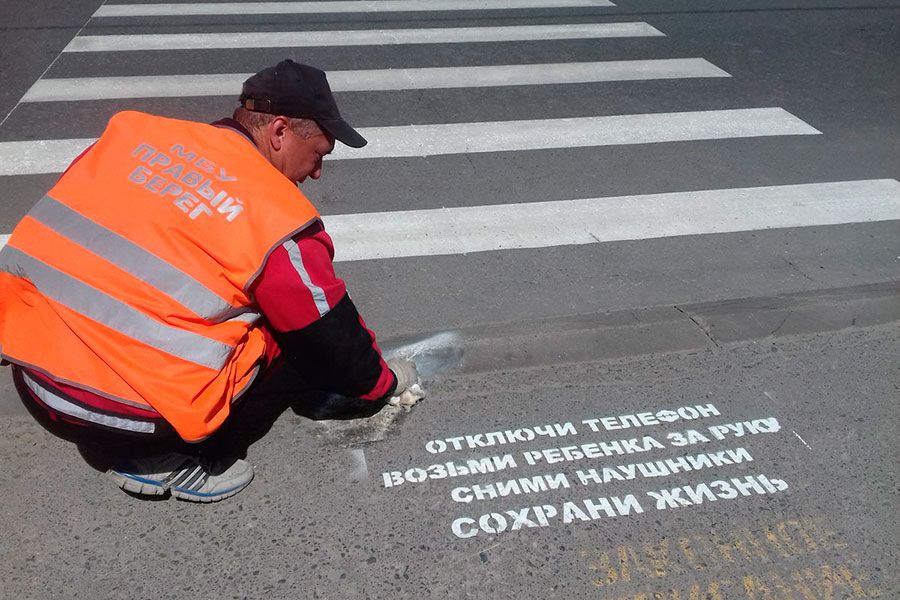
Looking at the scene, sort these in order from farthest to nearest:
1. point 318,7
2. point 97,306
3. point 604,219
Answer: point 318,7
point 604,219
point 97,306

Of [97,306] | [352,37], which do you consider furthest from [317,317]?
[352,37]

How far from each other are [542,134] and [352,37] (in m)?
2.73

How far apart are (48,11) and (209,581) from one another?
7498 millimetres

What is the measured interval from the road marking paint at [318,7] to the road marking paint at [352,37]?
736 millimetres

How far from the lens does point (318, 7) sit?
8859mm

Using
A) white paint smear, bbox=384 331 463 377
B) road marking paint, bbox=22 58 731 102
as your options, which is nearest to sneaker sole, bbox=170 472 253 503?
white paint smear, bbox=384 331 463 377

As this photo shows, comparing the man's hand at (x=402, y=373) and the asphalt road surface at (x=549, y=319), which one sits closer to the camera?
the asphalt road surface at (x=549, y=319)

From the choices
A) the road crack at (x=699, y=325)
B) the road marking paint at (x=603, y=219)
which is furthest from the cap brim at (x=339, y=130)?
the road crack at (x=699, y=325)

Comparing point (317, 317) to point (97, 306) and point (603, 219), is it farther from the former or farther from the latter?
point (603, 219)

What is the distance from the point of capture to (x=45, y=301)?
2.54m

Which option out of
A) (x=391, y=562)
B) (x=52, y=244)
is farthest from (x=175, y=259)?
(x=391, y=562)

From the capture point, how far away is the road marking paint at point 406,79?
654 cm

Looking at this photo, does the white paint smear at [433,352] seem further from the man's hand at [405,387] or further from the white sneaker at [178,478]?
the white sneaker at [178,478]

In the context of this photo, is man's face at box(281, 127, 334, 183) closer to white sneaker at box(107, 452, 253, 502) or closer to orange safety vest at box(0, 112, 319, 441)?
orange safety vest at box(0, 112, 319, 441)
